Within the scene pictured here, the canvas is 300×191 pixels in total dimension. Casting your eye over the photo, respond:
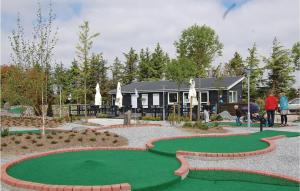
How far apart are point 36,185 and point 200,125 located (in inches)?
360

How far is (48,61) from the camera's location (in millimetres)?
11859

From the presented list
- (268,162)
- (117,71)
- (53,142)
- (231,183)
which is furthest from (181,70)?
(117,71)

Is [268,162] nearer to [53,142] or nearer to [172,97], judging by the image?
[53,142]

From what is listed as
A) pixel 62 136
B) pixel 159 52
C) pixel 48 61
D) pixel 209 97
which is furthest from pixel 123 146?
pixel 159 52

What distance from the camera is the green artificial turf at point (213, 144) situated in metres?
9.21

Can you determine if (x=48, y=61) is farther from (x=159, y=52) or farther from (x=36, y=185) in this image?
(x=159, y=52)

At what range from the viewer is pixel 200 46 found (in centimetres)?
3155

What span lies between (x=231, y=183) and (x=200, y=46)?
86.1 ft

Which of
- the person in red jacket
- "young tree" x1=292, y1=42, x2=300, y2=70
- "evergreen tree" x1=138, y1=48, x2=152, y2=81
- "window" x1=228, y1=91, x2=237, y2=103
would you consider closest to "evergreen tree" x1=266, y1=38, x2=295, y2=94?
"young tree" x1=292, y1=42, x2=300, y2=70

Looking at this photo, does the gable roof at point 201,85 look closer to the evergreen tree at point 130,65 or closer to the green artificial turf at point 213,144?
the evergreen tree at point 130,65

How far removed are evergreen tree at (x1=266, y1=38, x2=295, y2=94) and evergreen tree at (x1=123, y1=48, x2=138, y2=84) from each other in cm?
1918

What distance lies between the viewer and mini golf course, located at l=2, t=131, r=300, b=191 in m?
5.87

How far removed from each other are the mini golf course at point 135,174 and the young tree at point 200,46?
71.2ft

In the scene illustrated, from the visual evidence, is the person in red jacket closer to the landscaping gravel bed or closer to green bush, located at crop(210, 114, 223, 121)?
green bush, located at crop(210, 114, 223, 121)
